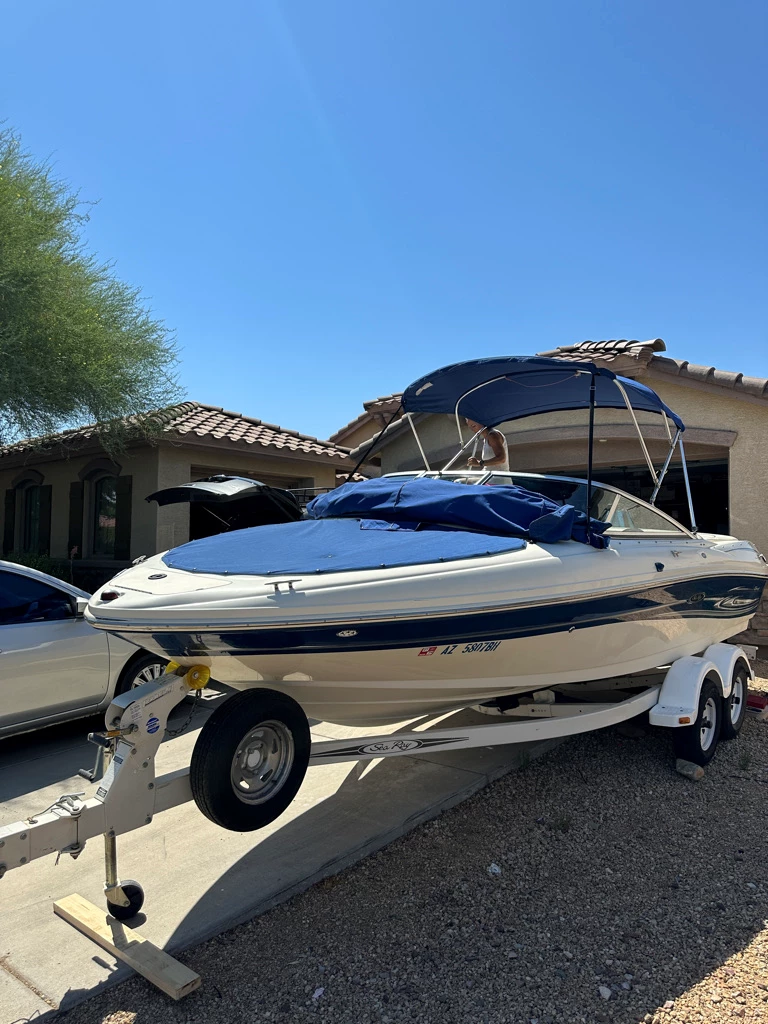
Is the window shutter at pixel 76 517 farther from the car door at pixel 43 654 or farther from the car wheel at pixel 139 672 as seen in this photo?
the car door at pixel 43 654

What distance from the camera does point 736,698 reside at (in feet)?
18.2

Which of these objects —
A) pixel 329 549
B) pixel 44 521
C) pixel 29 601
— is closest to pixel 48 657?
pixel 29 601

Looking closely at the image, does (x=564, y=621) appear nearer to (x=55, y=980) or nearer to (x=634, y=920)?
(x=634, y=920)

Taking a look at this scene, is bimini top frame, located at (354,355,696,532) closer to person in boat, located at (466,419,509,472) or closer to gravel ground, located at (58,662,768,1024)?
person in boat, located at (466,419,509,472)

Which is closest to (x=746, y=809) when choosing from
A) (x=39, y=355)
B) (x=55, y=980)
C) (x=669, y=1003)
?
(x=669, y=1003)

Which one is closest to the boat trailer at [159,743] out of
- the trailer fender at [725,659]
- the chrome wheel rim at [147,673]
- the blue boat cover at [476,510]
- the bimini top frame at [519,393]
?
the trailer fender at [725,659]

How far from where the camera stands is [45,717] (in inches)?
203

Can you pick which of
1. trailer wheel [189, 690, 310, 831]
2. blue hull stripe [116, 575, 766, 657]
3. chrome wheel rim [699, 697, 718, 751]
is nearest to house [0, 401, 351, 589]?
chrome wheel rim [699, 697, 718, 751]

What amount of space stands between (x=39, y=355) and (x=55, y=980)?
8.11 meters

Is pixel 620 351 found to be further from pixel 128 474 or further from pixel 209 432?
pixel 128 474

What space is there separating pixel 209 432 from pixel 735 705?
8.10 meters

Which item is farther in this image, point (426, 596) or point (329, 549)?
point (329, 549)

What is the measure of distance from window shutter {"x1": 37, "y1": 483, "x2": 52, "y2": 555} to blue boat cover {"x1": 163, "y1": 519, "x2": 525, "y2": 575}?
429 inches

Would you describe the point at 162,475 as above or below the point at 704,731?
above
